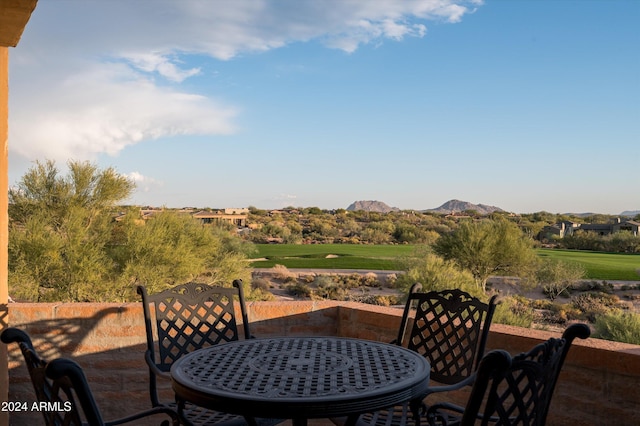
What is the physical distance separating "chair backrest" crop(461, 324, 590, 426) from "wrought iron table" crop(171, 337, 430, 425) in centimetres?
39

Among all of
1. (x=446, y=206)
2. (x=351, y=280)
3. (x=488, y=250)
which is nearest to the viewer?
(x=488, y=250)

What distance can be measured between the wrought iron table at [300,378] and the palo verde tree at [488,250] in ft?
59.5

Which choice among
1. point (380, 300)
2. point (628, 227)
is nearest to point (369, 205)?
point (628, 227)

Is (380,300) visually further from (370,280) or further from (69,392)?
(69,392)

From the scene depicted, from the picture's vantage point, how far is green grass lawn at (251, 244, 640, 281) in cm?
2523

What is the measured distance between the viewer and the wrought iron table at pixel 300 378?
1.53 metres

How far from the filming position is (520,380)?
126 cm

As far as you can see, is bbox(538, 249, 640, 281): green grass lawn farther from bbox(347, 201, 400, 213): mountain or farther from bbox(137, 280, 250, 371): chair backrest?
bbox(347, 201, 400, 213): mountain

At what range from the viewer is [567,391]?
8.09 feet

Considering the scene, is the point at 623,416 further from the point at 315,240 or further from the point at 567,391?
the point at 315,240

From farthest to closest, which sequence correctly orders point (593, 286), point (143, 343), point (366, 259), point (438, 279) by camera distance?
point (366, 259)
point (593, 286)
point (438, 279)
point (143, 343)

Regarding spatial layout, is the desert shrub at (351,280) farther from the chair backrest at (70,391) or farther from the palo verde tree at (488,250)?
the chair backrest at (70,391)

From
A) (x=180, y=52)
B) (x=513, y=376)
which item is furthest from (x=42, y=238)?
(x=513, y=376)

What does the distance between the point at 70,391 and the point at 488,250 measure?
1957 centimetres
